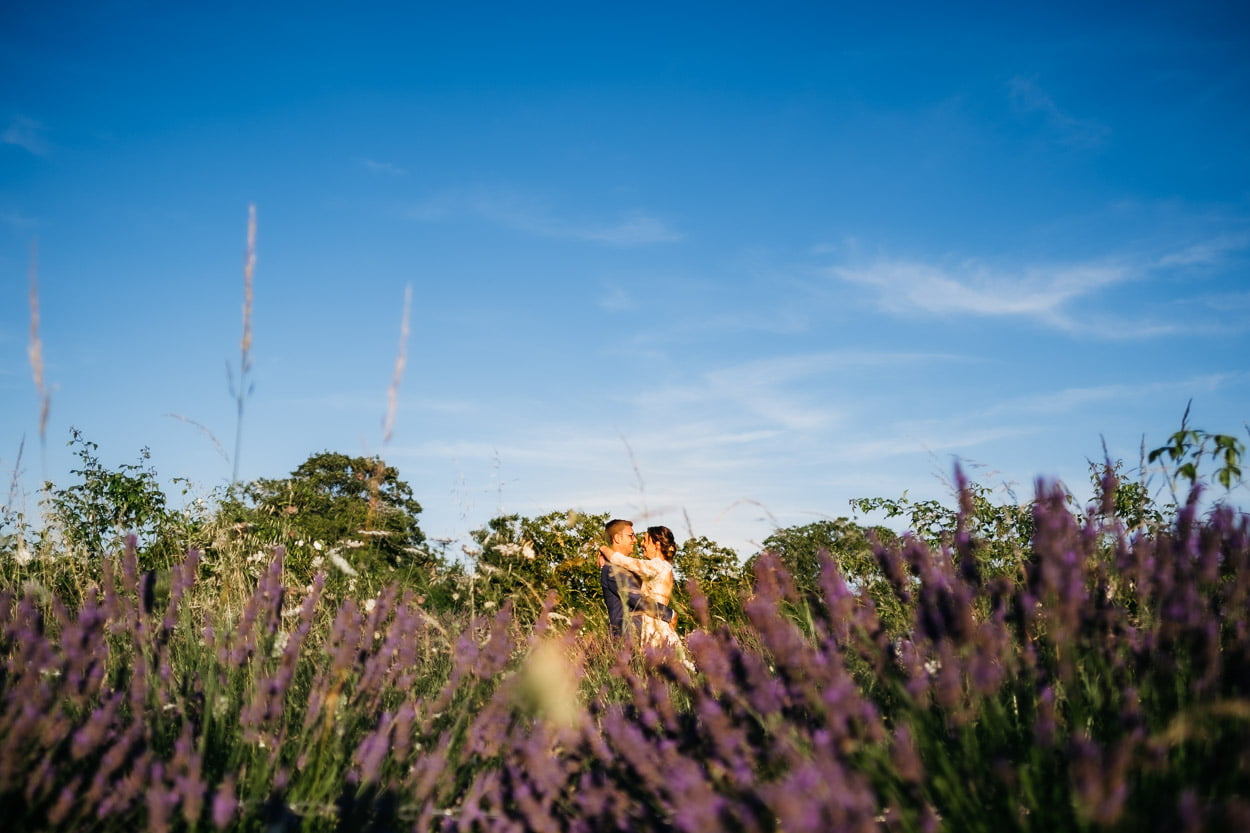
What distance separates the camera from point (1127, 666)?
197cm

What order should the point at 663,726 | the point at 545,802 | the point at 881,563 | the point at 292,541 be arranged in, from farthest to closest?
the point at 292,541 < the point at 663,726 < the point at 881,563 < the point at 545,802

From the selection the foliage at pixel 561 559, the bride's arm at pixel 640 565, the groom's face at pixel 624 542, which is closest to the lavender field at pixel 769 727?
the bride's arm at pixel 640 565

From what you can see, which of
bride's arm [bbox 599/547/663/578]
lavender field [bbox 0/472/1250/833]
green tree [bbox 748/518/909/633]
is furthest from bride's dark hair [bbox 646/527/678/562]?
lavender field [bbox 0/472/1250/833]

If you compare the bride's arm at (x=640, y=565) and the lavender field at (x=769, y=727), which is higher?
the bride's arm at (x=640, y=565)

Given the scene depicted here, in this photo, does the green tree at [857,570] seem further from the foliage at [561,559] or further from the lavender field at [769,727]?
the foliage at [561,559]

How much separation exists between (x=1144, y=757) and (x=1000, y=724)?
0.32 meters

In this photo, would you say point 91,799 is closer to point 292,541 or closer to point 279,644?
point 279,644

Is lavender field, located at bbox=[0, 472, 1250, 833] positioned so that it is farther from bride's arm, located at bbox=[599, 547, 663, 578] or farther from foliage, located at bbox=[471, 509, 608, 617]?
foliage, located at bbox=[471, 509, 608, 617]

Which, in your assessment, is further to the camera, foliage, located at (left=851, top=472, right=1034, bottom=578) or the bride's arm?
the bride's arm

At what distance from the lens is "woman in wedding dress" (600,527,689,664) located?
16.1 ft

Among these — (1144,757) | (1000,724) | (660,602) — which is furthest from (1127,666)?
(660,602)

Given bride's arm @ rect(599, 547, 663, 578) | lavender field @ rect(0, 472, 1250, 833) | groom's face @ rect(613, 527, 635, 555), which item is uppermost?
groom's face @ rect(613, 527, 635, 555)

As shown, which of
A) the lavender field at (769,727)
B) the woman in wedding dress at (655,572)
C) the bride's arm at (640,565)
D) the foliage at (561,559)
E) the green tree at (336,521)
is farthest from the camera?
the foliage at (561,559)

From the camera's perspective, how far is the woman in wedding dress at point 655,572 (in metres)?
4.92
